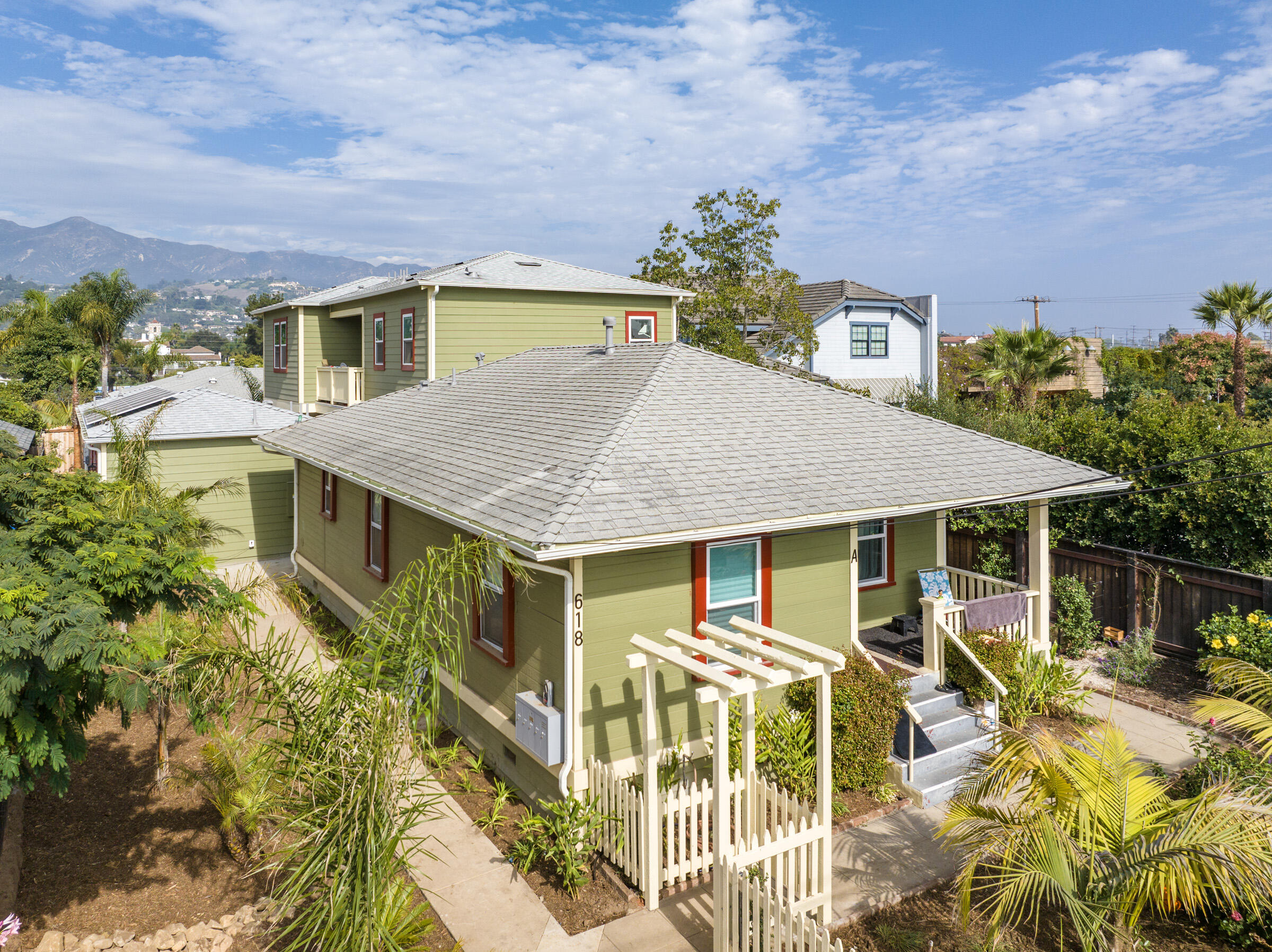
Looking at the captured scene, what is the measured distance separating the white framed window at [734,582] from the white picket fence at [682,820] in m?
2.07

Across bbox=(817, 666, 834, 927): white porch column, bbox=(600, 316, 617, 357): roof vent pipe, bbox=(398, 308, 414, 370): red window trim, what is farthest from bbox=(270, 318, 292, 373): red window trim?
bbox=(817, 666, 834, 927): white porch column

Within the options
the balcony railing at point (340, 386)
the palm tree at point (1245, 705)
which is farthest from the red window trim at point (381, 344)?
the palm tree at point (1245, 705)

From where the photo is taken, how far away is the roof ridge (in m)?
7.79

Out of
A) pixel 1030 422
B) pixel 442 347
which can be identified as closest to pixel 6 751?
pixel 442 347

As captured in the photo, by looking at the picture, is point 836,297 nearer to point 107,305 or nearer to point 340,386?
point 340,386

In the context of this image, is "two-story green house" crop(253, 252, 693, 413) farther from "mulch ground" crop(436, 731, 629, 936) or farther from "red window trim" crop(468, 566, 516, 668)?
"mulch ground" crop(436, 731, 629, 936)

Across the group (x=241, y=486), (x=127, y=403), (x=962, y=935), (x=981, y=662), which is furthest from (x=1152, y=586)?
(x=127, y=403)

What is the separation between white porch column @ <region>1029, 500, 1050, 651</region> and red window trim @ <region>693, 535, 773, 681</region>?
4.58 metres

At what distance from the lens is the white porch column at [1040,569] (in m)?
11.7

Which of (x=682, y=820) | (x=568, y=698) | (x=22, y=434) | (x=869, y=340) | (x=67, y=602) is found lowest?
(x=682, y=820)

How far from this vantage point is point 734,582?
956 cm

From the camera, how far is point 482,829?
872cm

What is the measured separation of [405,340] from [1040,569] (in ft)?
49.4

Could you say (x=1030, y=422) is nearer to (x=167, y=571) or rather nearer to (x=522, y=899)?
(x=522, y=899)
